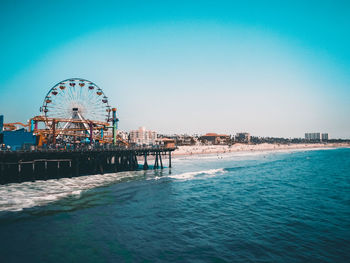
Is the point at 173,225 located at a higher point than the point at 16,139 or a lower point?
lower

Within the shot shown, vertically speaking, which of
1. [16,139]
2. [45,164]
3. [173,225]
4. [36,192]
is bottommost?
[173,225]

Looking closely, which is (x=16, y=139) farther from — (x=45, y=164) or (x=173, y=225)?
(x=173, y=225)

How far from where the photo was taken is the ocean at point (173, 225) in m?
13.4

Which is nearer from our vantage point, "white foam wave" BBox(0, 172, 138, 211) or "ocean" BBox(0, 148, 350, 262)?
"ocean" BBox(0, 148, 350, 262)

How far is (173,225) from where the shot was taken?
18.2 m

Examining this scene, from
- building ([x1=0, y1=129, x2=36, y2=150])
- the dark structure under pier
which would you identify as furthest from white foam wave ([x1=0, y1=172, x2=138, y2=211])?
building ([x1=0, y1=129, x2=36, y2=150])

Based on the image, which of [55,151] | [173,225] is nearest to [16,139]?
[55,151]

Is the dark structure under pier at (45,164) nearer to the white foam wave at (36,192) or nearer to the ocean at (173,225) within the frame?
the white foam wave at (36,192)

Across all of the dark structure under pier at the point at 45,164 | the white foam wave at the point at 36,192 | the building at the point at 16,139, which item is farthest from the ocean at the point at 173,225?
the building at the point at 16,139

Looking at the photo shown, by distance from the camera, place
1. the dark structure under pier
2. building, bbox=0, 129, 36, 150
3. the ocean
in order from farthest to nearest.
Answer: building, bbox=0, 129, 36, 150 → the dark structure under pier → the ocean

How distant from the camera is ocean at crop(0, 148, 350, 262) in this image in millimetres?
13445

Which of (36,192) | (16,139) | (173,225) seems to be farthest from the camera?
(16,139)

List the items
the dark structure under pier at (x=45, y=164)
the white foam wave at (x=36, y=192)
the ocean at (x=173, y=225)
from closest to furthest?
1. the ocean at (x=173, y=225)
2. the white foam wave at (x=36, y=192)
3. the dark structure under pier at (x=45, y=164)

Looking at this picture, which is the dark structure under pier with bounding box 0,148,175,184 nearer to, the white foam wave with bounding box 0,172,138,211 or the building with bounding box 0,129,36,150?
the white foam wave with bounding box 0,172,138,211
